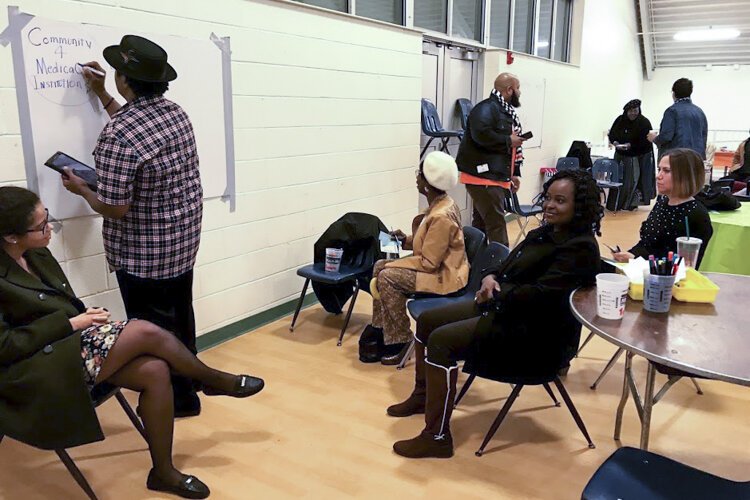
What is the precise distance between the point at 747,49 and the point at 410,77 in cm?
961

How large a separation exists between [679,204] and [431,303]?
3.79ft

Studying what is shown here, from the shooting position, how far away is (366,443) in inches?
97.4

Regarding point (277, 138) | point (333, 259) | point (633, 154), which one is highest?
point (277, 138)

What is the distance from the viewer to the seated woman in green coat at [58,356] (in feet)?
6.03

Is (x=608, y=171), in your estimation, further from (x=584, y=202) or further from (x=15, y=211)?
(x=15, y=211)

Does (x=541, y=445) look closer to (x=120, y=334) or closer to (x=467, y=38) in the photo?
(x=120, y=334)

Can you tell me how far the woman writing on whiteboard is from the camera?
226 centimetres

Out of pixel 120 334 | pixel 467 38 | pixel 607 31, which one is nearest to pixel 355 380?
pixel 120 334

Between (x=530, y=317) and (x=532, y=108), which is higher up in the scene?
(x=532, y=108)

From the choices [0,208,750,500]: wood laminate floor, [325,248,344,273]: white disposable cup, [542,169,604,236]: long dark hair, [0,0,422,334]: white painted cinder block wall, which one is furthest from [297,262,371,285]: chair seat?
[542,169,604,236]: long dark hair

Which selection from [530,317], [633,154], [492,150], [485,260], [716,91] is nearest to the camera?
[530,317]

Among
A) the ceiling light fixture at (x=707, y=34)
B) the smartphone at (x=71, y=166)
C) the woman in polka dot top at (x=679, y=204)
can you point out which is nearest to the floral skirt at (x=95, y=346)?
the smartphone at (x=71, y=166)

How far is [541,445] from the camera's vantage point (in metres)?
2.48

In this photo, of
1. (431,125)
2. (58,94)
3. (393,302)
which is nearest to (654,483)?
(393,302)
